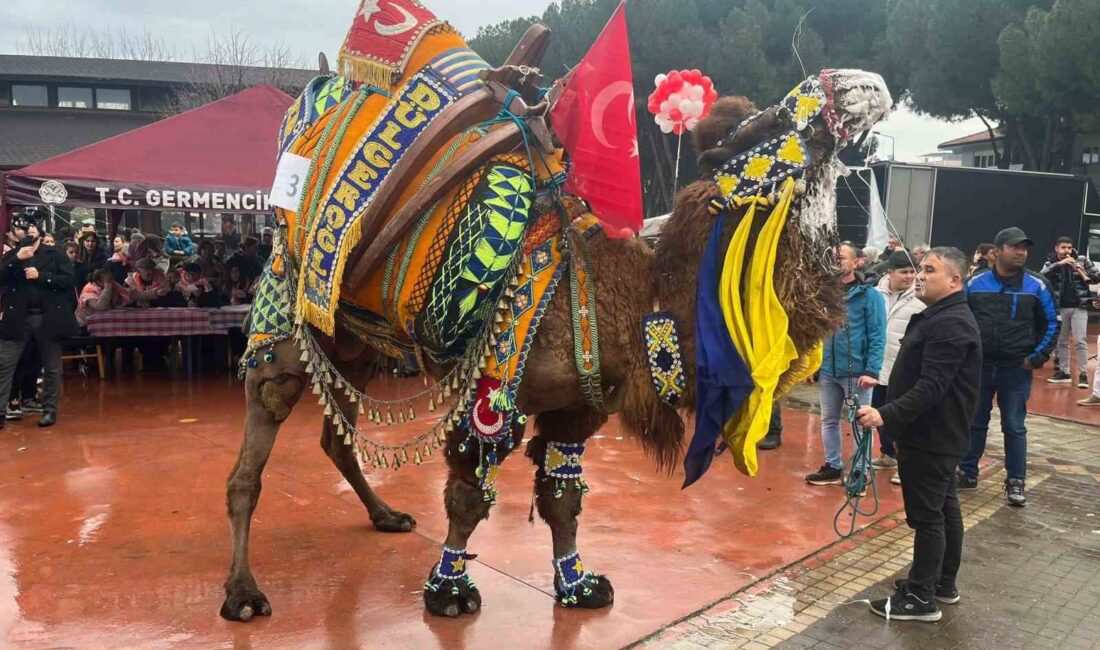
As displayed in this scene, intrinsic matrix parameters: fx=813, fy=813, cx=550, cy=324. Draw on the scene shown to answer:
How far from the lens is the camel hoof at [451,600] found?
12.4ft

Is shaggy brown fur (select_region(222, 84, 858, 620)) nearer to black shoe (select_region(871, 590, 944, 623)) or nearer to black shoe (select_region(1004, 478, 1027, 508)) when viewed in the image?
black shoe (select_region(871, 590, 944, 623))

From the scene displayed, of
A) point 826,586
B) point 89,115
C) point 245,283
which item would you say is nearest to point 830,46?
point 245,283

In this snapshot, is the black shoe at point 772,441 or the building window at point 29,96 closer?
the black shoe at point 772,441

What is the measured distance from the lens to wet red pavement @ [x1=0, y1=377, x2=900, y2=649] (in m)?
3.71

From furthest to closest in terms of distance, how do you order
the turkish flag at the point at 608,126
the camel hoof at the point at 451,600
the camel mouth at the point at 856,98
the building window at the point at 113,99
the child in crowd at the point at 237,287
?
the building window at the point at 113,99, the child in crowd at the point at 237,287, the camel hoof at the point at 451,600, the turkish flag at the point at 608,126, the camel mouth at the point at 856,98

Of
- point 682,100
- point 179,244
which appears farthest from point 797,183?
point 179,244

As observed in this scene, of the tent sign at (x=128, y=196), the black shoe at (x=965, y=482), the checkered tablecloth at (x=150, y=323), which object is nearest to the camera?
the black shoe at (x=965, y=482)

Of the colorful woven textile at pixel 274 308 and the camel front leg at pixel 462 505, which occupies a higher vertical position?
the colorful woven textile at pixel 274 308

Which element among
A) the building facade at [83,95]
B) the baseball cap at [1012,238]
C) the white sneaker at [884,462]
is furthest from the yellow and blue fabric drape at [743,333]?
the building facade at [83,95]

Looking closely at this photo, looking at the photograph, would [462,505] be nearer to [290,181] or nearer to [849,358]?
[290,181]

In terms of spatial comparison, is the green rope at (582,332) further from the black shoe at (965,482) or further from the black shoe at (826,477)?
the black shoe at (965,482)

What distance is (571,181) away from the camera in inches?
138

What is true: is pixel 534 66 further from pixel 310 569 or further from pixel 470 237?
pixel 310 569

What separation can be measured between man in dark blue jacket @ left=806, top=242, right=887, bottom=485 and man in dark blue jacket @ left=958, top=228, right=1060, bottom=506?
0.72m
